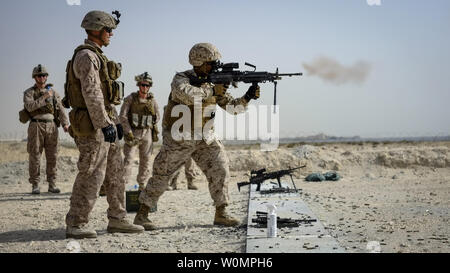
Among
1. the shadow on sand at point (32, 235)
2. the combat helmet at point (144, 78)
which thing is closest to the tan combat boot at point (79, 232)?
the shadow on sand at point (32, 235)

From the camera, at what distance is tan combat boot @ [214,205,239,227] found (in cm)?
720

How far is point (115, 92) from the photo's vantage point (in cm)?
634

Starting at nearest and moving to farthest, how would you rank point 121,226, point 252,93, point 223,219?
point 121,226, point 223,219, point 252,93

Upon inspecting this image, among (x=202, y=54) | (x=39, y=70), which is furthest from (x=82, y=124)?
(x=39, y=70)

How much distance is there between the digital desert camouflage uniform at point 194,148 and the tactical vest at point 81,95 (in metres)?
0.81

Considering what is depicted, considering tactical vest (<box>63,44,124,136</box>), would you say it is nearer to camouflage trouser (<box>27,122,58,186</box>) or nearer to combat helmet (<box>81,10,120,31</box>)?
combat helmet (<box>81,10,120,31</box>)

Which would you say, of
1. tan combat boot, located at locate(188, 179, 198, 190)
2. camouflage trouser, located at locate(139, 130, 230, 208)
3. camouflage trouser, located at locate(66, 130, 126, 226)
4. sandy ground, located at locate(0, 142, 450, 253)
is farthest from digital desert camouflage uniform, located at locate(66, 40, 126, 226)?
tan combat boot, located at locate(188, 179, 198, 190)

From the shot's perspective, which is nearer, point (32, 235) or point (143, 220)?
point (32, 235)

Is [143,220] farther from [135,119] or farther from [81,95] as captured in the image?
[135,119]

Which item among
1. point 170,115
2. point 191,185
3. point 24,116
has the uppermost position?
point 24,116

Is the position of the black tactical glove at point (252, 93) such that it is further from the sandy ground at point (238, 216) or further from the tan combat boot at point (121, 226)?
the tan combat boot at point (121, 226)

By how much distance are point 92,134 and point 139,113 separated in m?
5.14

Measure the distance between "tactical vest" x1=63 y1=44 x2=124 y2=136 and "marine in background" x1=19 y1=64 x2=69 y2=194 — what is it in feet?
19.4
